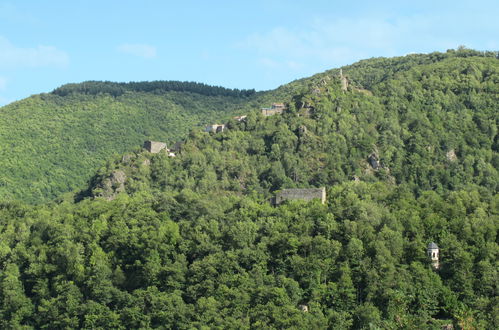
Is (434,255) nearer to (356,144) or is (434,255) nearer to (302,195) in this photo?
(302,195)

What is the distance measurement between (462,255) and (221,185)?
148 feet

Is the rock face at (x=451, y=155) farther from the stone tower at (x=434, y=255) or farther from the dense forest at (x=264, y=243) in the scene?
the stone tower at (x=434, y=255)

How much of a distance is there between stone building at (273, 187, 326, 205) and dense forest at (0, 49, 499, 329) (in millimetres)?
2004

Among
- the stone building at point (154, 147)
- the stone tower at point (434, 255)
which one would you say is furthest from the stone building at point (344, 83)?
the stone tower at point (434, 255)

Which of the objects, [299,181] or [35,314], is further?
[299,181]

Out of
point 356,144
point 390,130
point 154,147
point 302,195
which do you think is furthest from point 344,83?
point 302,195

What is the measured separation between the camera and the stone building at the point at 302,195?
331ft

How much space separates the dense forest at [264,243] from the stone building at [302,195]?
2004 mm

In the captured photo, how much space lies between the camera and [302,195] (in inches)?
4013

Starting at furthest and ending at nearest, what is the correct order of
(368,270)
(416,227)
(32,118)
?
(32,118) → (416,227) → (368,270)

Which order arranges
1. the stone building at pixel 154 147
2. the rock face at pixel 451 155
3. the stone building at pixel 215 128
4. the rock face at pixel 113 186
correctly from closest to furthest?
the rock face at pixel 113 186, the rock face at pixel 451 155, the stone building at pixel 154 147, the stone building at pixel 215 128

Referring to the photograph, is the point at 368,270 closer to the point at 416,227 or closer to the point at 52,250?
the point at 416,227

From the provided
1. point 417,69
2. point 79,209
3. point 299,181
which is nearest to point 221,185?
point 299,181

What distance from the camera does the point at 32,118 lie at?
197625 mm
